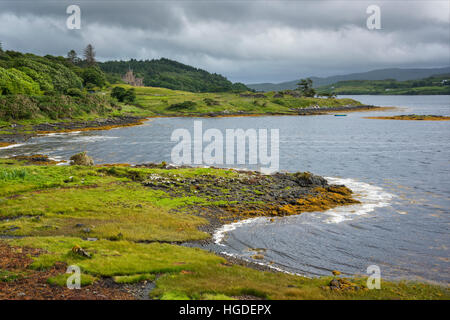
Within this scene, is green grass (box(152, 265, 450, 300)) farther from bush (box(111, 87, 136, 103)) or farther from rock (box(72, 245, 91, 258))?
bush (box(111, 87, 136, 103))

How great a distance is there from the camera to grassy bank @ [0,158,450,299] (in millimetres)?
17500

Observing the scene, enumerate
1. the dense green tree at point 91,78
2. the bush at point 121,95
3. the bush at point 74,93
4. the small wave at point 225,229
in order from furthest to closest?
the dense green tree at point 91,78
the bush at point 121,95
the bush at point 74,93
the small wave at point 225,229

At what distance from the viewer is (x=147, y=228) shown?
27.5 meters

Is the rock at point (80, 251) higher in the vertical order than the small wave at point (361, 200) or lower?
higher

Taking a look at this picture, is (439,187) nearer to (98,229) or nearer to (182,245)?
(182,245)

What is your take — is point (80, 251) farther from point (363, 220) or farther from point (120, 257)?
point (363, 220)

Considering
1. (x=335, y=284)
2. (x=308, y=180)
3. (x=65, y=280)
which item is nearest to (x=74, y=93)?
(x=308, y=180)

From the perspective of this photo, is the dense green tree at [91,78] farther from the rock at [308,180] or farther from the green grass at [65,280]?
the green grass at [65,280]

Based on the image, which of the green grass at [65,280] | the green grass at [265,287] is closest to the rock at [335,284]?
the green grass at [265,287]

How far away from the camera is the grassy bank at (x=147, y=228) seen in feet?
57.4

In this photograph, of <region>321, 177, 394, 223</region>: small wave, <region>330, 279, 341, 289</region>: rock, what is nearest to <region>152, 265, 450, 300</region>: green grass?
<region>330, 279, 341, 289</region>: rock
